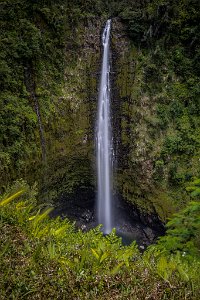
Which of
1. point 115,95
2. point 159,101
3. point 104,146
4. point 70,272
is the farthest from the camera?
point 115,95

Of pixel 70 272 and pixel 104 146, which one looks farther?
pixel 104 146

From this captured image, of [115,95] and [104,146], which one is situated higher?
[115,95]

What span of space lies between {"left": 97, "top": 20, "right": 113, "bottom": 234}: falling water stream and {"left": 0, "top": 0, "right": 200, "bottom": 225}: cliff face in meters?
0.29

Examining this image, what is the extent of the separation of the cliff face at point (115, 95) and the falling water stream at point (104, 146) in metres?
0.29

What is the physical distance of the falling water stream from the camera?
41.8ft

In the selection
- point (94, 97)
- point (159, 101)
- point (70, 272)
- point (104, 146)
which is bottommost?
point (104, 146)

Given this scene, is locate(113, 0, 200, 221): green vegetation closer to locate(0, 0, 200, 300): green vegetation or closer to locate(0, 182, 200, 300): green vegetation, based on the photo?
locate(0, 0, 200, 300): green vegetation

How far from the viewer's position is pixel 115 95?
12945 millimetres

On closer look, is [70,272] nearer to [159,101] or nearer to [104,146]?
[104,146]

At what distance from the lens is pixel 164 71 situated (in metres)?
12.9

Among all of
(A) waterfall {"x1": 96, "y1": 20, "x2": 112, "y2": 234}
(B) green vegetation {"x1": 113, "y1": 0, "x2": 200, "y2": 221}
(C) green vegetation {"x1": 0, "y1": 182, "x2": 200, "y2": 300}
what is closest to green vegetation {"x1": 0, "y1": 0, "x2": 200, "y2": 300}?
(B) green vegetation {"x1": 113, "y1": 0, "x2": 200, "y2": 221}

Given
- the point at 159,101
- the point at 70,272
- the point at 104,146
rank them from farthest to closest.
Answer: the point at 104,146
the point at 159,101
the point at 70,272

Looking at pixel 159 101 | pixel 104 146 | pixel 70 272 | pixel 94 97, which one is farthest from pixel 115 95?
pixel 70 272

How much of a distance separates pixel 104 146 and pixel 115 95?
2461 mm
